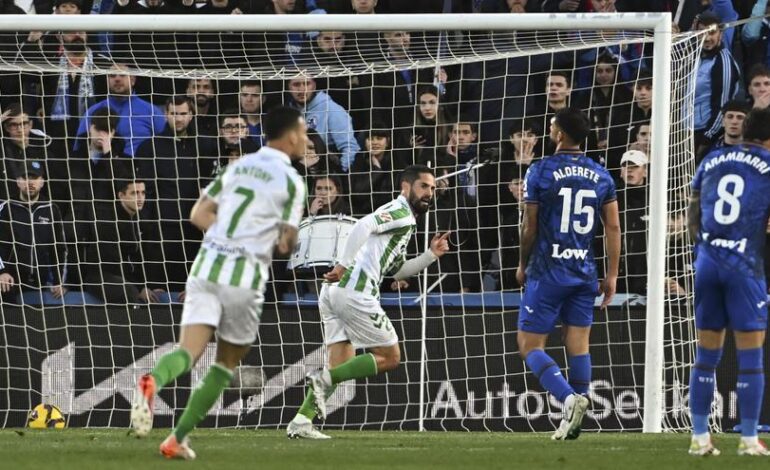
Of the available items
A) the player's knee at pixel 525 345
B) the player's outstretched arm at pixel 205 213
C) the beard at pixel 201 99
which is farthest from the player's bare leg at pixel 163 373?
the beard at pixel 201 99

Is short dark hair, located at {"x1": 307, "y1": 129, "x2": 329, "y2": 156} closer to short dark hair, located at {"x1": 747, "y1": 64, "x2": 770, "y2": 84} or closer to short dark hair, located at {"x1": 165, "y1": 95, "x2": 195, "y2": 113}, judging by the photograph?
short dark hair, located at {"x1": 165, "y1": 95, "x2": 195, "y2": 113}

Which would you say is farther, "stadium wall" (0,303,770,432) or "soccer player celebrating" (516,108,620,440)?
"stadium wall" (0,303,770,432)

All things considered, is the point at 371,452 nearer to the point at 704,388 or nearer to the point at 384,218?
the point at 704,388

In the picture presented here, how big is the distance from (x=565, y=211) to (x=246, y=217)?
3.08m

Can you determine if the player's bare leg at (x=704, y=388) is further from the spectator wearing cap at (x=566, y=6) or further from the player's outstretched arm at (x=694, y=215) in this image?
the spectator wearing cap at (x=566, y=6)

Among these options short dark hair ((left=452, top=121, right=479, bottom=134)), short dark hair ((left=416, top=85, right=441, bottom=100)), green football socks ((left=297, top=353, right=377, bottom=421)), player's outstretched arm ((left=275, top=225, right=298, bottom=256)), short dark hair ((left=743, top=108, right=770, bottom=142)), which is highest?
short dark hair ((left=416, top=85, right=441, bottom=100))

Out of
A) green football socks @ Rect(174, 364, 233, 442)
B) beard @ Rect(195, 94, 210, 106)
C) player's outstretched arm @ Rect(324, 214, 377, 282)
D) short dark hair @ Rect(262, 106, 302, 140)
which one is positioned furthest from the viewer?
beard @ Rect(195, 94, 210, 106)

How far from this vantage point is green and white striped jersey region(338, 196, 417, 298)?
36.1ft

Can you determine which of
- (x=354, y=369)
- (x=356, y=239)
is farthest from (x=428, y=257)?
(x=354, y=369)

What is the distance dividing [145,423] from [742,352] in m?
3.58

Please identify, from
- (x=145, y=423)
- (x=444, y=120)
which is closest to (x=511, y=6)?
(x=444, y=120)

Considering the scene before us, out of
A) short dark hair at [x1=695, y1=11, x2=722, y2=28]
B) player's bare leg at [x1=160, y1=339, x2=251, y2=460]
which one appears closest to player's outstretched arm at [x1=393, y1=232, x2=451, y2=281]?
player's bare leg at [x1=160, y1=339, x2=251, y2=460]

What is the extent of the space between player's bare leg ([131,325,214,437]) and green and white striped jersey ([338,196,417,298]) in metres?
3.25

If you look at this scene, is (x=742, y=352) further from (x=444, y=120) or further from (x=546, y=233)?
(x=444, y=120)
